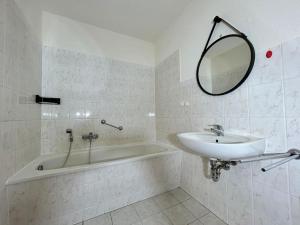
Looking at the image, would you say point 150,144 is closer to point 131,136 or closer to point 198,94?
point 131,136

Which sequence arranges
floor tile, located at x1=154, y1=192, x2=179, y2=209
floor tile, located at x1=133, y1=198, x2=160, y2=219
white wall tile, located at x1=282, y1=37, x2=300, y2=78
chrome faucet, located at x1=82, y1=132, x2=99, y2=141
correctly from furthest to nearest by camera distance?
1. chrome faucet, located at x1=82, y1=132, x2=99, y2=141
2. floor tile, located at x1=154, y1=192, x2=179, y2=209
3. floor tile, located at x1=133, y1=198, x2=160, y2=219
4. white wall tile, located at x1=282, y1=37, x2=300, y2=78

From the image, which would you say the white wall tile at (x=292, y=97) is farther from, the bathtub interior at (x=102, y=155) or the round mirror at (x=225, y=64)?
the bathtub interior at (x=102, y=155)

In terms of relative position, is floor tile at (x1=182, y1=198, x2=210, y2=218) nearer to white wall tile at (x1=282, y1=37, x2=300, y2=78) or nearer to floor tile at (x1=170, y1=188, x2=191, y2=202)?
floor tile at (x1=170, y1=188, x2=191, y2=202)

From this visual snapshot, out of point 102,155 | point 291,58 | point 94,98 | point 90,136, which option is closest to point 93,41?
point 94,98

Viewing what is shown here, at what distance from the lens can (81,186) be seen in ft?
3.69

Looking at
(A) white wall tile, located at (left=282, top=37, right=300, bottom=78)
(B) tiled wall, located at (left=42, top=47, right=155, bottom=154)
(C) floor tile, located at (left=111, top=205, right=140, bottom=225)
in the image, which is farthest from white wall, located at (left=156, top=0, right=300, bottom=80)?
(C) floor tile, located at (left=111, top=205, right=140, bottom=225)

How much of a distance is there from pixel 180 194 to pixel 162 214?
1.30 ft

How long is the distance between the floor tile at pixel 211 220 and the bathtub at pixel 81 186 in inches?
20.0

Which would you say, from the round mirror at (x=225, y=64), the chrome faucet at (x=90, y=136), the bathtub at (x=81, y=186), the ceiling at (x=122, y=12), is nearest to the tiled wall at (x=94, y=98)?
the chrome faucet at (x=90, y=136)

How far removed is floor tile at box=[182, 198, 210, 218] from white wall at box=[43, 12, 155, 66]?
7.43ft

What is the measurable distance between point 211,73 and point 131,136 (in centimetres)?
159

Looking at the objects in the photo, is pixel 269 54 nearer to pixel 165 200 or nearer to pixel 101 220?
pixel 165 200

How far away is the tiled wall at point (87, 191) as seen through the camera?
95cm

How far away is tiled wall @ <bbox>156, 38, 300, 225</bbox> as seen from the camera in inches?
30.3
